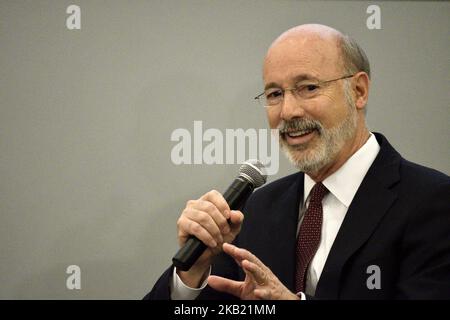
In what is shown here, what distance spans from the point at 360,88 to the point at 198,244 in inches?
34.1

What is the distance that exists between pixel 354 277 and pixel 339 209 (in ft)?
0.78

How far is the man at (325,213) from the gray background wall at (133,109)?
1.99 feet

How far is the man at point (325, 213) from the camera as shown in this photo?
3.98 feet

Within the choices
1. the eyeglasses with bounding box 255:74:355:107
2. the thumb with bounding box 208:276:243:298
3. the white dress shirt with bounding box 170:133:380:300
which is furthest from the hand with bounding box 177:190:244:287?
the eyeglasses with bounding box 255:74:355:107

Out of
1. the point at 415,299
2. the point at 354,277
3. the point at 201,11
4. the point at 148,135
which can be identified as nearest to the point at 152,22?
the point at 201,11

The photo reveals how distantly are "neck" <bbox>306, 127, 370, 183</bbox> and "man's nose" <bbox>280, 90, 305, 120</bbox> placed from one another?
0.20 meters

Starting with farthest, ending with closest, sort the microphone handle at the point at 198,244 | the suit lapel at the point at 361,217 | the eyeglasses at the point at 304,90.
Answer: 1. the eyeglasses at the point at 304,90
2. the suit lapel at the point at 361,217
3. the microphone handle at the point at 198,244

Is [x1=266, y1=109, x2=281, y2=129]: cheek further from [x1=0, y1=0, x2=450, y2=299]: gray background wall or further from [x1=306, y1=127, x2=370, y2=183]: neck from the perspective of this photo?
[x1=0, y1=0, x2=450, y2=299]: gray background wall

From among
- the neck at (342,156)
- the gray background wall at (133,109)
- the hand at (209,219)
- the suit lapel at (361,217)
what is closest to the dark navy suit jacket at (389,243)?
the suit lapel at (361,217)

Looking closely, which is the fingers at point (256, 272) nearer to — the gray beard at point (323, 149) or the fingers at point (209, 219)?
the fingers at point (209, 219)

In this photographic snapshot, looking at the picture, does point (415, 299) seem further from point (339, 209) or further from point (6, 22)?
point (6, 22)

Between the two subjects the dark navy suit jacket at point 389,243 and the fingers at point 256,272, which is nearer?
the fingers at point 256,272

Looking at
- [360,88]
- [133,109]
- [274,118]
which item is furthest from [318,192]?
[133,109]

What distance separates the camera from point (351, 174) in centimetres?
149
